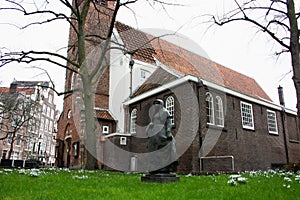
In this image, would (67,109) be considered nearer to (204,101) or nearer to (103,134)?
(103,134)

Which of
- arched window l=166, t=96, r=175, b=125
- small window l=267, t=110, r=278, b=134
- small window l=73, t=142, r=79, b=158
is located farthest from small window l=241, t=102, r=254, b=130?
small window l=73, t=142, r=79, b=158

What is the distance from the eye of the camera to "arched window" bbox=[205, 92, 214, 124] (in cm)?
1530

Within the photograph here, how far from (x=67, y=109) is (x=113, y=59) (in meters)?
6.46

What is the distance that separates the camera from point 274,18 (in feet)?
30.0

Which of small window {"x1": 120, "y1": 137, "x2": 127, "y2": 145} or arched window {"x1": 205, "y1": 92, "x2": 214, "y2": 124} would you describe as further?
small window {"x1": 120, "y1": 137, "x2": 127, "y2": 145}

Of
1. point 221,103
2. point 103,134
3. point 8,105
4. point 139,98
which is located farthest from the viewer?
point 8,105

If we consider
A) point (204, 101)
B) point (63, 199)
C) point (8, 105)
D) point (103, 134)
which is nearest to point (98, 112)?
point (103, 134)

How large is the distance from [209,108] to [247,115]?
13.7 ft

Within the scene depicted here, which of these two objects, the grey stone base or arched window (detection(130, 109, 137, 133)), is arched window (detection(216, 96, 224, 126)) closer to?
arched window (detection(130, 109, 137, 133))

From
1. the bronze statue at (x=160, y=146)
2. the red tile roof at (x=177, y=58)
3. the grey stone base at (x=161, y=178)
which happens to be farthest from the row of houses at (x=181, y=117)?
the grey stone base at (x=161, y=178)

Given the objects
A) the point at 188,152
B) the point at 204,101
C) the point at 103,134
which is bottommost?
the point at 188,152

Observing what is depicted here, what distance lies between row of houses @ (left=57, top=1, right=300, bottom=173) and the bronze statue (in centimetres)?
566

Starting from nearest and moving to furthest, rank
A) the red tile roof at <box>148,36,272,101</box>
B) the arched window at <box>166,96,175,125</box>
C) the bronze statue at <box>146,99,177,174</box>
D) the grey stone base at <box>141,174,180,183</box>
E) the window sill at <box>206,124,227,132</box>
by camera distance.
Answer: the grey stone base at <box>141,174,180,183</box> → the bronze statue at <box>146,99,177,174</box> → the window sill at <box>206,124,227,132</box> → the arched window at <box>166,96,175,125</box> → the red tile roof at <box>148,36,272,101</box>

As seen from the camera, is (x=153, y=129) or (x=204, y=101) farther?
(x=204, y=101)
